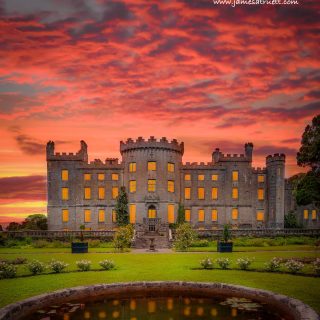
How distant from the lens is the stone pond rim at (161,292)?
35.2 ft

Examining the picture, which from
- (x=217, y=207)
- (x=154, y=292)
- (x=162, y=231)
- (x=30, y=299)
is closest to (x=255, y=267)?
(x=154, y=292)

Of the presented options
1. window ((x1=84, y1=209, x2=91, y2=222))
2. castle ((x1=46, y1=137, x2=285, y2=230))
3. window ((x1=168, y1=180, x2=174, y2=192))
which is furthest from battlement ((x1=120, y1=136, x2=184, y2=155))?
window ((x1=84, y1=209, x2=91, y2=222))

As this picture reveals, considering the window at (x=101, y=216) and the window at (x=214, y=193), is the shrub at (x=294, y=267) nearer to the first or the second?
the window at (x=214, y=193)

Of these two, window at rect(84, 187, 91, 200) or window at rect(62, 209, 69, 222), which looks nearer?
window at rect(62, 209, 69, 222)

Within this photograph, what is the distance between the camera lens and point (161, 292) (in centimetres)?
1412

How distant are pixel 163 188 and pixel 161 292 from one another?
29.8 m

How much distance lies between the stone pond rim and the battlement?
3013 cm

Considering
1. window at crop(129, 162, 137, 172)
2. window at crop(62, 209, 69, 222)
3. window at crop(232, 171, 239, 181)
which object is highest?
window at crop(129, 162, 137, 172)

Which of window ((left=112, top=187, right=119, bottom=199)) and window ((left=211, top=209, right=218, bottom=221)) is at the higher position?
window ((left=112, top=187, right=119, bottom=199))

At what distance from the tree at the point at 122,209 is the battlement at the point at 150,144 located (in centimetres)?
527

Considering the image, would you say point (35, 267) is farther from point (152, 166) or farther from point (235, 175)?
point (235, 175)

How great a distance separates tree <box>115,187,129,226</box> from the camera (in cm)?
4266

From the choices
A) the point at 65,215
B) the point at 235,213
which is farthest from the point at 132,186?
the point at 235,213

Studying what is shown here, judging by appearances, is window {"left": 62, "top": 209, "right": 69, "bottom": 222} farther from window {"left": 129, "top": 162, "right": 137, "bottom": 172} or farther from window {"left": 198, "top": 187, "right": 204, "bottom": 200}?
window {"left": 198, "top": 187, "right": 204, "bottom": 200}
